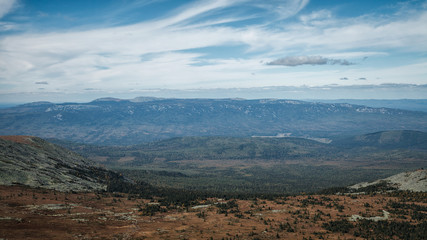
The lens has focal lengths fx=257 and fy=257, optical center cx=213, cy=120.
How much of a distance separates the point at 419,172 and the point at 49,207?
90.0 m

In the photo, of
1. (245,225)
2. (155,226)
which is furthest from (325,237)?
(155,226)

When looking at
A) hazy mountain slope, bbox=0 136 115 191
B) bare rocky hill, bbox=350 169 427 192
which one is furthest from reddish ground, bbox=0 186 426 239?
bare rocky hill, bbox=350 169 427 192

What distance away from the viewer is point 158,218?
44.2m

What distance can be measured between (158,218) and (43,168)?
42649 mm

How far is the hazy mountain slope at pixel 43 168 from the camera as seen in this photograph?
186 ft

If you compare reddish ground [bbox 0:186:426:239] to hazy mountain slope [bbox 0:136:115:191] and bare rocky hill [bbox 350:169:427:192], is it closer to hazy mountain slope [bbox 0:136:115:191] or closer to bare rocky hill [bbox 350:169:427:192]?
hazy mountain slope [bbox 0:136:115:191]

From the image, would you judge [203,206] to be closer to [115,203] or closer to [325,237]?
[115,203]

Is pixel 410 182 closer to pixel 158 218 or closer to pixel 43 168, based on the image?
pixel 158 218

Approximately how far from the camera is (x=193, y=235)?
113ft

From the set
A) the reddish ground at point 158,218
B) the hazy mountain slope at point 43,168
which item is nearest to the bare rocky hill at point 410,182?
the reddish ground at point 158,218

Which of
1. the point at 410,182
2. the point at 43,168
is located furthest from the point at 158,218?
the point at 410,182

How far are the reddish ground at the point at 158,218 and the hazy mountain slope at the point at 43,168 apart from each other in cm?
604

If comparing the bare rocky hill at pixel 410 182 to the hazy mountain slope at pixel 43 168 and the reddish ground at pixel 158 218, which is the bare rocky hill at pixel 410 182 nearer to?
the reddish ground at pixel 158 218

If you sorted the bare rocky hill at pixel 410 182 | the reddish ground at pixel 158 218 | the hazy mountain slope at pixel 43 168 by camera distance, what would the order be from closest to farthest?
the reddish ground at pixel 158 218
the hazy mountain slope at pixel 43 168
the bare rocky hill at pixel 410 182
